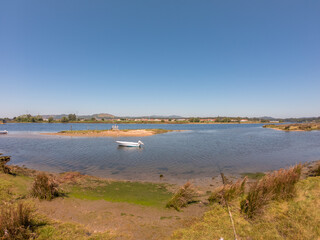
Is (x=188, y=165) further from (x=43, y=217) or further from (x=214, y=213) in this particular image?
(x=43, y=217)

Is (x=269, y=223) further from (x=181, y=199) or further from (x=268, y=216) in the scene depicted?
(x=181, y=199)

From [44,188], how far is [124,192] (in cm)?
533

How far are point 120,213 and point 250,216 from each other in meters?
6.80

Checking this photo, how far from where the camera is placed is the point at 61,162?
73.3 feet

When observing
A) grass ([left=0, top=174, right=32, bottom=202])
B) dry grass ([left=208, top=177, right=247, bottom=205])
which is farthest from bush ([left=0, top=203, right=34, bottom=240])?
dry grass ([left=208, top=177, right=247, bottom=205])

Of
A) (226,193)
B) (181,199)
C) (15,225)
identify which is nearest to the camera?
(15,225)

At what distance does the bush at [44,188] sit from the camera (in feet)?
33.8

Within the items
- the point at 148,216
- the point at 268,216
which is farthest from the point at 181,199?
the point at 268,216

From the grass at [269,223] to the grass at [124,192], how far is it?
11.8 feet

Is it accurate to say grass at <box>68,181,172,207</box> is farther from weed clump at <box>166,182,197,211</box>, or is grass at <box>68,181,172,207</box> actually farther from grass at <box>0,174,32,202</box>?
grass at <box>0,174,32,202</box>

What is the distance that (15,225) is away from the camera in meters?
5.72

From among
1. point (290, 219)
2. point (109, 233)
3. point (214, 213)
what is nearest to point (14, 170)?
point (109, 233)

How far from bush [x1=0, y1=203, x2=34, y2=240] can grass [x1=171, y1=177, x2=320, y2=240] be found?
5690mm

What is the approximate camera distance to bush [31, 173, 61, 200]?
1031 centimetres
